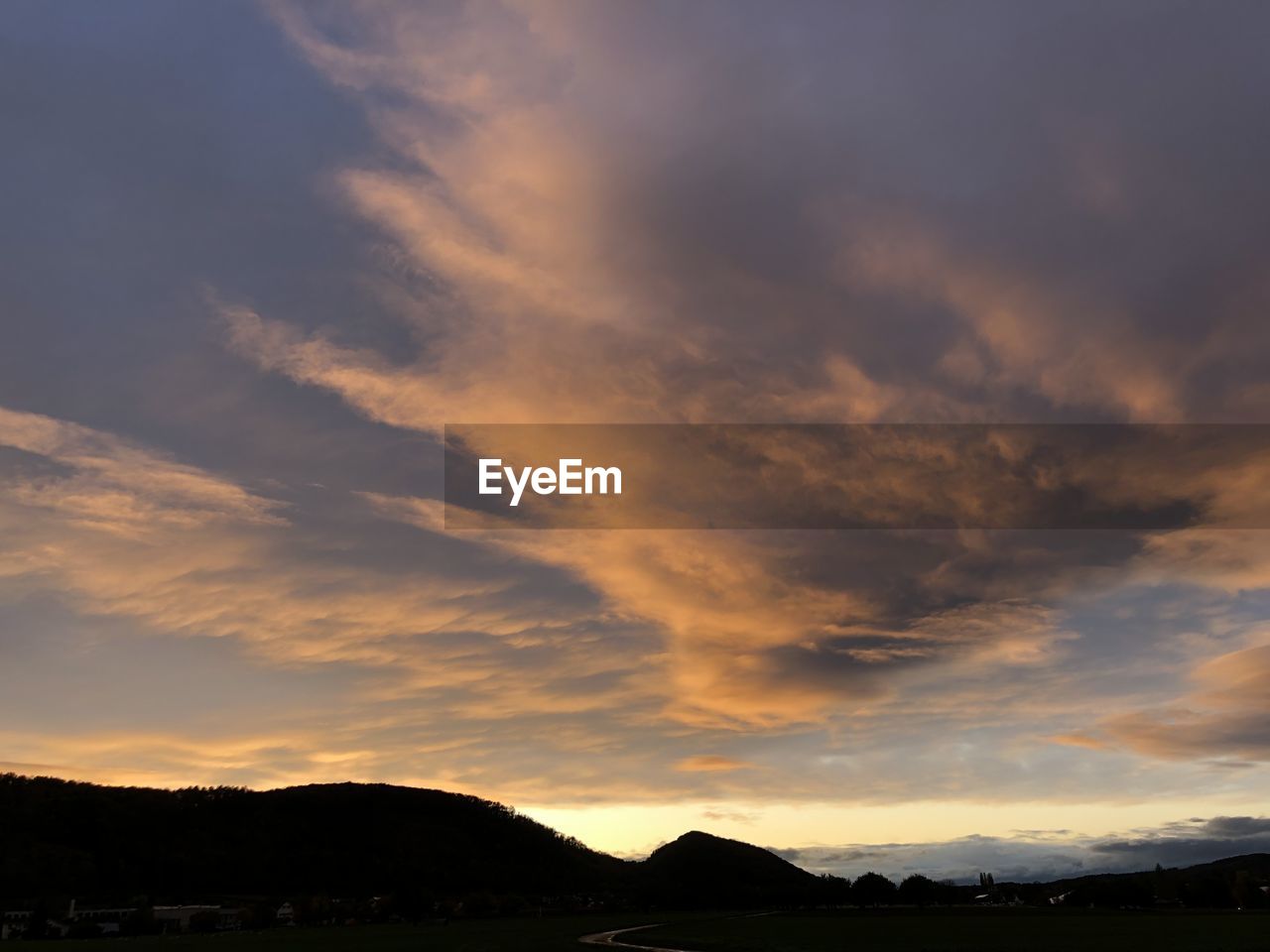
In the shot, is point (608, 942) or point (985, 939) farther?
point (608, 942)

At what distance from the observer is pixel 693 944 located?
129 m

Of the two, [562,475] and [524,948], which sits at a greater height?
[562,475]

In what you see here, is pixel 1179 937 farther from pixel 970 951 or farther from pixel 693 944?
pixel 693 944

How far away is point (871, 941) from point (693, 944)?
82.5 ft

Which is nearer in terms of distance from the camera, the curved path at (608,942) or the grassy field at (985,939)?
the grassy field at (985,939)

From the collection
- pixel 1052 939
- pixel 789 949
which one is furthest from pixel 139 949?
pixel 1052 939

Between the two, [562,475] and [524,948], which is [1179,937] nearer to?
[524,948]

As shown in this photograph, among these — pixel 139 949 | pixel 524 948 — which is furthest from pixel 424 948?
pixel 139 949

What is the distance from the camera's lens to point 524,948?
12638cm

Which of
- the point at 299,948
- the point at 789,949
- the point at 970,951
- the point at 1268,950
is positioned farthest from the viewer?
the point at 299,948

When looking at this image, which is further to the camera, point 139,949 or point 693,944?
point 139,949

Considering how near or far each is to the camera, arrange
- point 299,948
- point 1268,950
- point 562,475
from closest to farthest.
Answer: point 562,475 < point 1268,950 < point 299,948

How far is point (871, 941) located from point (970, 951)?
32052 mm

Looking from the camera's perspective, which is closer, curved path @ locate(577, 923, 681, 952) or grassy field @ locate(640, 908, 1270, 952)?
grassy field @ locate(640, 908, 1270, 952)
